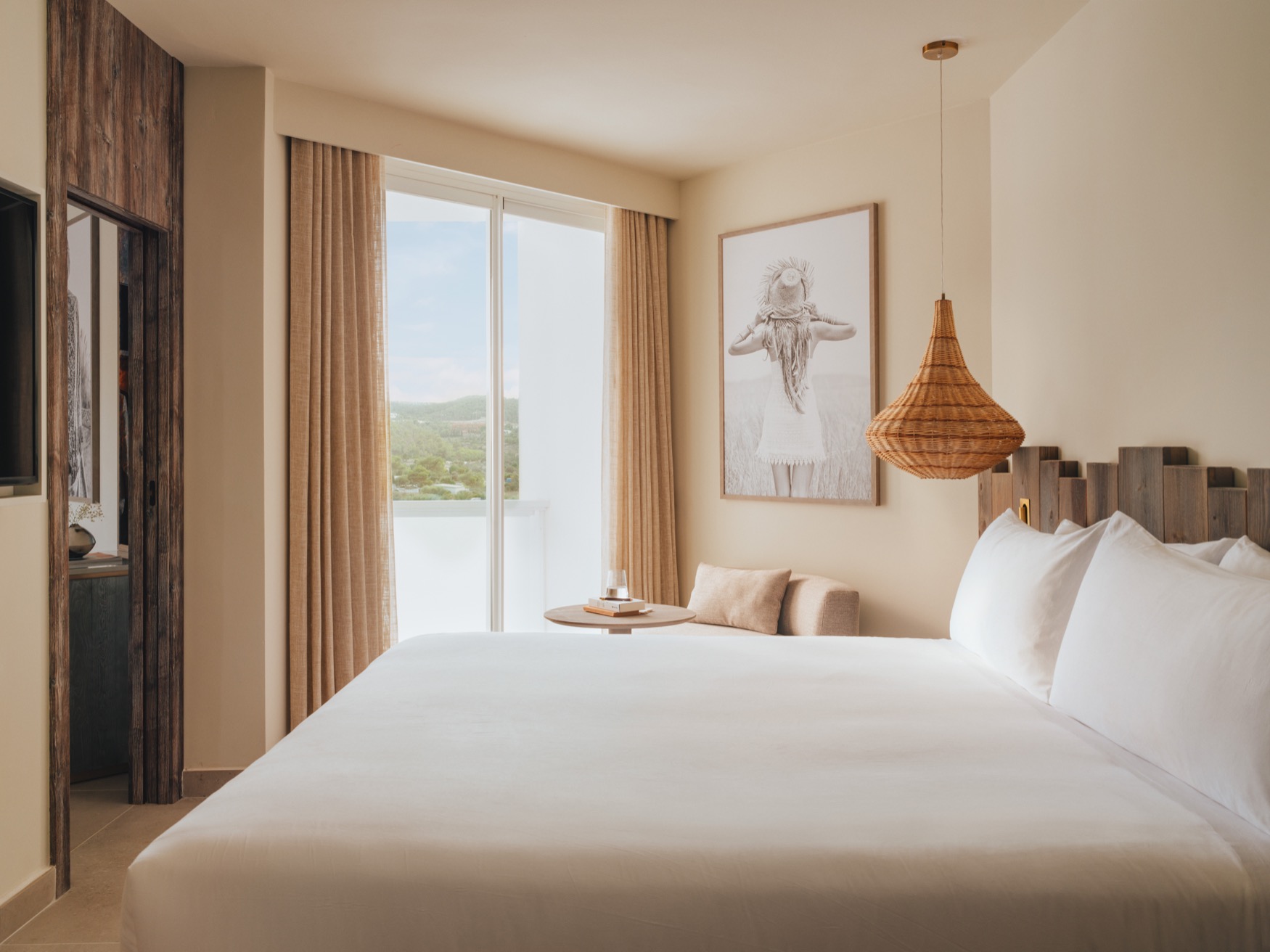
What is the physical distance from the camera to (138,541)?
342 centimetres

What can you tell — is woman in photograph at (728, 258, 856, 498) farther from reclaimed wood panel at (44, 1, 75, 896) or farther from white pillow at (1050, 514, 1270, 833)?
reclaimed wood panel at (44, 1, 75, 896)

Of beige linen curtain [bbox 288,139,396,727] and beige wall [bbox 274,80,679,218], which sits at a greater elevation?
beige wall [bbox 274,80,679,218]

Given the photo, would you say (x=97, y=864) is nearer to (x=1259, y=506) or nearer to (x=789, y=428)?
(x=789, y=428)

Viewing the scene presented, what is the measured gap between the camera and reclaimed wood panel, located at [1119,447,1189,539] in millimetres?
2480

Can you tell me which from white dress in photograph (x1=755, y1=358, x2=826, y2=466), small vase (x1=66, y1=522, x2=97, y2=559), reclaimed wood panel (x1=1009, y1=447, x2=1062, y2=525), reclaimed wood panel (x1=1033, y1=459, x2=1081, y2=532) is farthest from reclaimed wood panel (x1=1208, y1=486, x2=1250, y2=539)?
small vase (x1=66, y1=522, x2=97, y2=559)

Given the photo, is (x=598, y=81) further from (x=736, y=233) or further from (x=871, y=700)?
(x=871, y=700)

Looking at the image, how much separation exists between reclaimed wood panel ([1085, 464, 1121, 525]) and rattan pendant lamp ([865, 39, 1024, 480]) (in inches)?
15.6

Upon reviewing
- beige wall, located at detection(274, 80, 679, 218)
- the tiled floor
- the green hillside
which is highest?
beige wall, located at detection(274, 80, 679, 218)

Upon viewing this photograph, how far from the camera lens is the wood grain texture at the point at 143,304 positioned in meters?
2.69

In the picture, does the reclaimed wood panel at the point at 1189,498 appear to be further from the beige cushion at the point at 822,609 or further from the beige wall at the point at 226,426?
the beige wall at the point at 226,426

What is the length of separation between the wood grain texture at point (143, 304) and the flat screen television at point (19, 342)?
98 mm

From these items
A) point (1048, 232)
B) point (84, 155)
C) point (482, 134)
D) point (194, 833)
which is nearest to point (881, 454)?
point (1048, 232)

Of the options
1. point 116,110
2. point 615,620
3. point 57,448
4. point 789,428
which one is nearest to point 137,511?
point 57,448

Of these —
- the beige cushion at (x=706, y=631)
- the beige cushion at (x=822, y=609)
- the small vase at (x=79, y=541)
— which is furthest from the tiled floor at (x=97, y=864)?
the beige cushion at (x=822, y=609)
